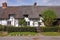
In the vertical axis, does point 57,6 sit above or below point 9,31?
above

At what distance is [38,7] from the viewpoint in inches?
2724

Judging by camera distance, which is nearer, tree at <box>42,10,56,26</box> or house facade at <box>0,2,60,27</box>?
tree at <box>42,10,56,26</box>

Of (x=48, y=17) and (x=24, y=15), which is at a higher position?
(x=24, y=15)

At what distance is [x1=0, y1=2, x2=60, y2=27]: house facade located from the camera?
6397cm

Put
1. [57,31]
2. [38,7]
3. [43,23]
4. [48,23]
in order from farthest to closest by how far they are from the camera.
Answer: [38,7], [43,23], [48,23], [57,31]

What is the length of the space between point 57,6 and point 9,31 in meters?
24.7

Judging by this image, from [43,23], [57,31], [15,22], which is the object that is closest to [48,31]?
[57,31]

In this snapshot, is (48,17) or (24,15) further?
(24,15)

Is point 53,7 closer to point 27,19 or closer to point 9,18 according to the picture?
point 27,19

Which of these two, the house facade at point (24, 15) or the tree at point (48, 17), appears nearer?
the tree at point (48, 17)

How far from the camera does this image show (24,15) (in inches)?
2566

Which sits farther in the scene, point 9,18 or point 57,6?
point 57,6

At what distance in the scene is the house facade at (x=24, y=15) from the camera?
6397 cm

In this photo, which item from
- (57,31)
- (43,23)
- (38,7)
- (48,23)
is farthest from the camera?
(38,7)
